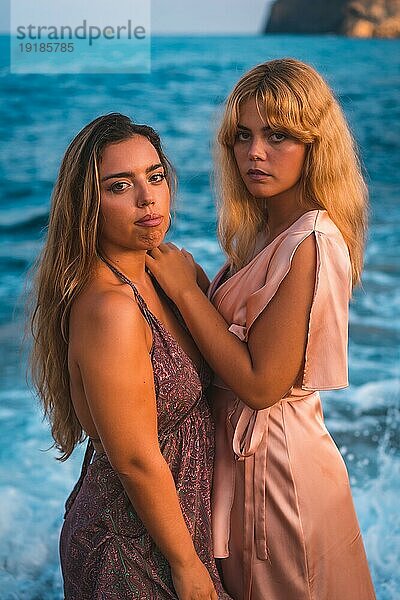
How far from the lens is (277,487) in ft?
6.38

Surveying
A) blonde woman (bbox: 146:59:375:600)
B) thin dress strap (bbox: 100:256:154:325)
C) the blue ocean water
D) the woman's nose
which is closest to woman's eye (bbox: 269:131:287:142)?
blonde woman (bbox: 146:59:375:600)

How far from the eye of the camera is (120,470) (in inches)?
66.7

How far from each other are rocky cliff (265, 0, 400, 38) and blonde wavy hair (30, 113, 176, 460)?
205 inches

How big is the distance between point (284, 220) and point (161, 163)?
0.31 meters

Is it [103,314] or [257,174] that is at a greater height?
[257,174]

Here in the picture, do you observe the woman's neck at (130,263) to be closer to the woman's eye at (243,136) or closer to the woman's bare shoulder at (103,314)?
the woman's bare shoulder at (103,314)

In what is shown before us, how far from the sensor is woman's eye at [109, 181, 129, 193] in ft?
5.67

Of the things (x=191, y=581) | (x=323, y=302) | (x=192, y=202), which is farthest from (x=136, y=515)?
(x=192, y=202)

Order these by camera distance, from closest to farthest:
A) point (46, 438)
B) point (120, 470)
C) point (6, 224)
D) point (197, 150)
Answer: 1. point (120, 470)
2. point (46, 438)
3. point (6, 224)
4. point (197, 150)

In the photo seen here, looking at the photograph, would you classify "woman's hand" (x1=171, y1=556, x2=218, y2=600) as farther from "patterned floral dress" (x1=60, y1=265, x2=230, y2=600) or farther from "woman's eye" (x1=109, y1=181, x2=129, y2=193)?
"woman's eye" (x1=109, y1=181, x2=129, y2=193)

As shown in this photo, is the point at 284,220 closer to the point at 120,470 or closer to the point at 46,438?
the point at 120,470

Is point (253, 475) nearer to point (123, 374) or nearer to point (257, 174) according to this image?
point (123, 374)

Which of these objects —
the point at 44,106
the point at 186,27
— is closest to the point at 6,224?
the point at 44,106

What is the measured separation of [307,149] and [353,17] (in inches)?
218
